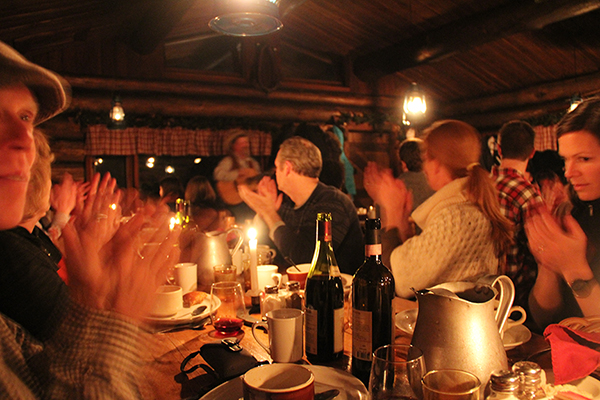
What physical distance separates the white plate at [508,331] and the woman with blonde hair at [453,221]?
2.32 feet

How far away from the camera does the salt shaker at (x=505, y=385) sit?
800 millimetres

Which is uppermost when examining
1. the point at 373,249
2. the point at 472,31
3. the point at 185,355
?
the point at 472,31

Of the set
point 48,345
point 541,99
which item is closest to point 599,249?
point 48,345

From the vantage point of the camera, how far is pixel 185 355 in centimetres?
127

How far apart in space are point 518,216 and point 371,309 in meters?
1.64

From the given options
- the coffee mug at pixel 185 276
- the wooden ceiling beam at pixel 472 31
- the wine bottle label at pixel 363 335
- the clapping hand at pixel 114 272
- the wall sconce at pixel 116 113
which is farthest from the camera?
the wall sconce at pixel 116 113

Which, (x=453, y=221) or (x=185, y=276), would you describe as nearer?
(x=185, y=276)

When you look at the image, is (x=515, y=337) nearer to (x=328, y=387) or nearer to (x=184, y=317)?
(x=328, y=387)

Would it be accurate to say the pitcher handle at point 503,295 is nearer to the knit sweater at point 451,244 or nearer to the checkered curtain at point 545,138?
the knit sweater at point 451,244

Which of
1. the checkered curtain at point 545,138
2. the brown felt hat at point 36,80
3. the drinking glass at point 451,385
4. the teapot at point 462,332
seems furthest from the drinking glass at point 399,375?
the checkered curtain at point 545,138

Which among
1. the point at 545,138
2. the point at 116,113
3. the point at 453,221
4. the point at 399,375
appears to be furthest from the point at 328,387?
the point at 545,138

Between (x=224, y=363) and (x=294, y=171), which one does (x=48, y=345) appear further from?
(x=294, y=171)

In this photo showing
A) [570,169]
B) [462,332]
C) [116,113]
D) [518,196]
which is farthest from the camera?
[116,113]

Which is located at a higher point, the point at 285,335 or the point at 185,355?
the point at 285,335
